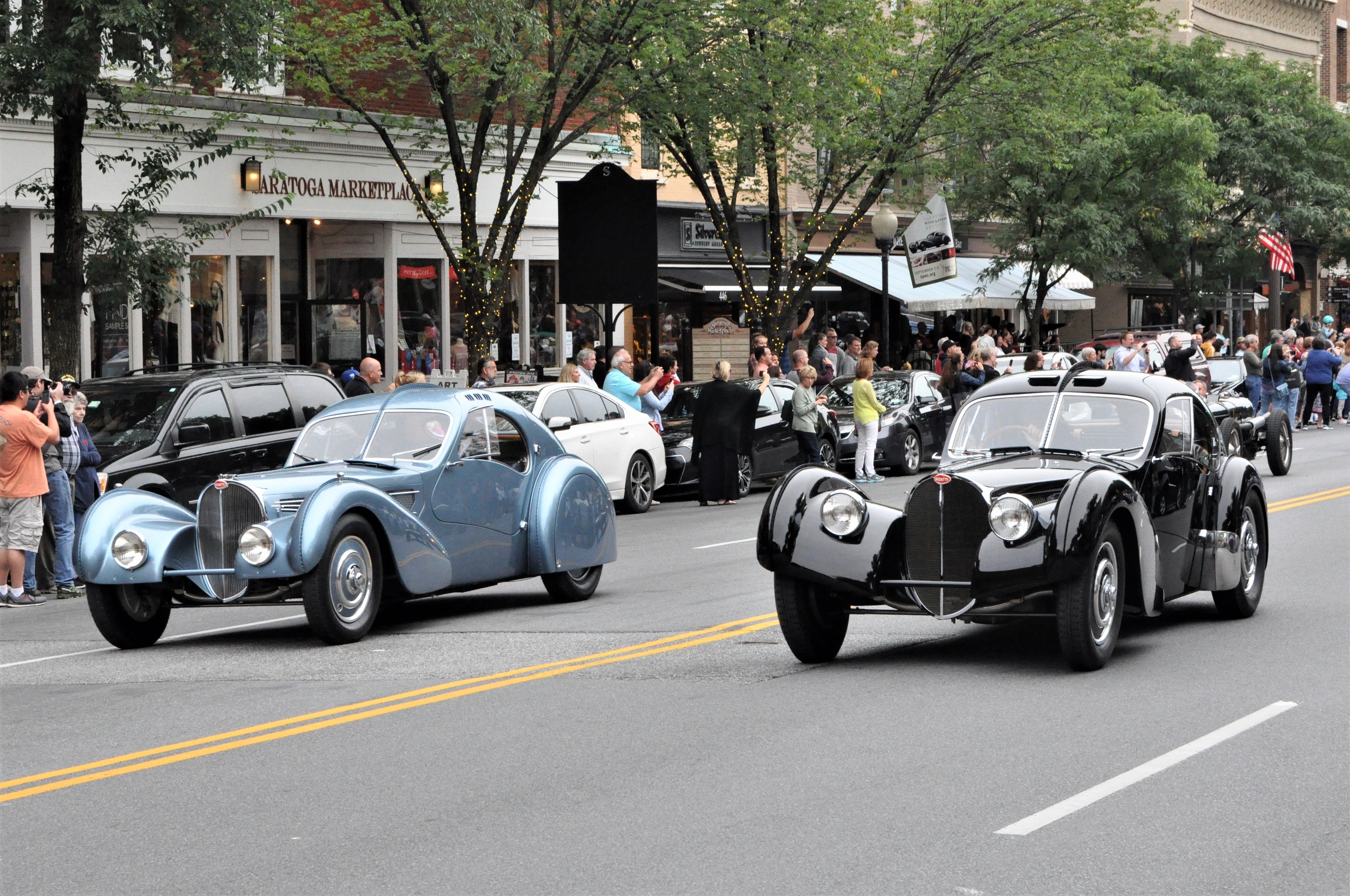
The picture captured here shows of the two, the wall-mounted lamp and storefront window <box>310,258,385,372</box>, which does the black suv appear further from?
storefront window <box>310,258,385,372</box>

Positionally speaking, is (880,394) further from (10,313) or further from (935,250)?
(10,313)

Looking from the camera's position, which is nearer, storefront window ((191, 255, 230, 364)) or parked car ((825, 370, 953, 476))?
parked car ((825, 370, 953, 476))

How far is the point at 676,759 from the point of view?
7453 millimetres

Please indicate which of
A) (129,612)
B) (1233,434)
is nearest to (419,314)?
(1233,434)

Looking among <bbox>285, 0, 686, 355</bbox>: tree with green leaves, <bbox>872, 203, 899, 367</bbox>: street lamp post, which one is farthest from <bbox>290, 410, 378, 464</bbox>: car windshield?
<bbox>872, 203, 899, 367</bbox>: street lamp post

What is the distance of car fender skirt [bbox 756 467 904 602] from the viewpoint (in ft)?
30.8

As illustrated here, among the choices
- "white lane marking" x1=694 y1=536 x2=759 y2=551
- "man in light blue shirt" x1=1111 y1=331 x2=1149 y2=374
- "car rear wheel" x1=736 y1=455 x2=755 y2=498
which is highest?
"man in light blue shirt" x1=1111 y1=331 x2=1149 y2=374

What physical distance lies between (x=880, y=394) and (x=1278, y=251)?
2201 centimetres

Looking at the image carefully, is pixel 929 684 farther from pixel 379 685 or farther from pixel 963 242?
pixel 963 242

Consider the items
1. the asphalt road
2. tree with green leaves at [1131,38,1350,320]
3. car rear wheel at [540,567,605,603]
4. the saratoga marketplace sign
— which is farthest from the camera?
tree with green leaves at [1131,38,1350,320]

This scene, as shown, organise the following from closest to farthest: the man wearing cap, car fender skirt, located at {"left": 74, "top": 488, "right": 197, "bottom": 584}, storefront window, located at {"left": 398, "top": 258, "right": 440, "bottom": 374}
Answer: car fender skirt, located at {"left": 74, "top": 488, "right": 197, "bottom": 584} < the man wearing cap < storefront window, located at {"left": 398, "top": 258, "right": 440, "bottom": 374}

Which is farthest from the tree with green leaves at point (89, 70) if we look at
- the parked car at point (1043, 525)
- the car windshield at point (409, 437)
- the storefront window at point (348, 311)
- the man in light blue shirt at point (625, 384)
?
the parked car at point (1043, 525)

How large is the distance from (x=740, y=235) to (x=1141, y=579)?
3061 centimetres

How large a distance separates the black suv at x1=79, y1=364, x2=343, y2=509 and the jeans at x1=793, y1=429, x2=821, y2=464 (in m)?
A: 7.01
